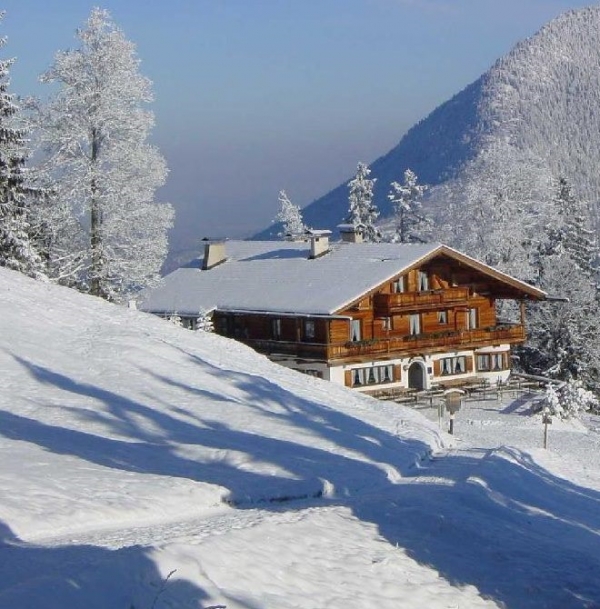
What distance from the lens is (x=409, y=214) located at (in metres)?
70.1

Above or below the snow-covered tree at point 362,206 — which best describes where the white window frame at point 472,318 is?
below

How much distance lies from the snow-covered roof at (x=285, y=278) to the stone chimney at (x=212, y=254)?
43 centimetres

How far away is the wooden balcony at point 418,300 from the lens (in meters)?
45.4

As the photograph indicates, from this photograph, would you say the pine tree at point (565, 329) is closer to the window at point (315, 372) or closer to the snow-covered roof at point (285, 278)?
the snow-covered roof at point (285, 278)

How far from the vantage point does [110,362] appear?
2894 cm

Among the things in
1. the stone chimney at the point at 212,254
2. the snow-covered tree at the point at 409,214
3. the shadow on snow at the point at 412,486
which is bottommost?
the shadow on snow at the point at 412,486

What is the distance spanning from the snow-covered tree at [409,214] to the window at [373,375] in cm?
2483

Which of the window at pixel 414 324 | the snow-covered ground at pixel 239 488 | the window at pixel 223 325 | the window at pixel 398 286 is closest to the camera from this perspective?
the snow-covered ground at pixel 239 488

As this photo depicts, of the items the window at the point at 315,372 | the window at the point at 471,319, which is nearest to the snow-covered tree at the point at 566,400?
the window at the point at 471,319

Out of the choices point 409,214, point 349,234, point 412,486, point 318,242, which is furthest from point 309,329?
point 409,214

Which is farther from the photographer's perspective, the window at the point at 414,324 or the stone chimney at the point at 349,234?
the stone chimney at the point at 349,234

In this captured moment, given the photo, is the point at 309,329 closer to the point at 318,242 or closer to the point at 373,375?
Result: the point at 373,375

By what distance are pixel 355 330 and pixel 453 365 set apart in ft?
18.3

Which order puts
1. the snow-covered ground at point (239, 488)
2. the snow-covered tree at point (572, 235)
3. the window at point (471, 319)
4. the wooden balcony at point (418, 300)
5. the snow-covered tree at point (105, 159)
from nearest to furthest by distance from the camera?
1. the snow-covered ground at point (239, 488)
2. the snow-covered tree at point (105, 159)
3. the wooden balcony at point (418, 300)
4. the window at point (471, 319)
5. the snow-covered tree at point (572, 235)
